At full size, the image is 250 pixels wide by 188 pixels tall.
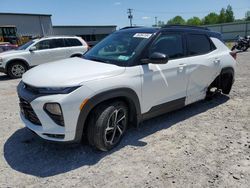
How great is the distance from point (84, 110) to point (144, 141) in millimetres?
1287

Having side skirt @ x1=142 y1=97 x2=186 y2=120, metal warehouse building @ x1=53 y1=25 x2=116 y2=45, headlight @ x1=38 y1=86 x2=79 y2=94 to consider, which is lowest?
side skirt @ x1=142 y1=97 x2=186 y2=120

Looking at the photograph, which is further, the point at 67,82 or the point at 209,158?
the point at 209,158

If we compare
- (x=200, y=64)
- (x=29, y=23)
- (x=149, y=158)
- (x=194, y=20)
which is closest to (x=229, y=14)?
(x=194, y=20)

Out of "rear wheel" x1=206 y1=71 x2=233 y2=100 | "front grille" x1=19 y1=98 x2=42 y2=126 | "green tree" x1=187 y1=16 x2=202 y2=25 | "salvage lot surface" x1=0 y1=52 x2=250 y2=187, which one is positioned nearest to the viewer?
"salvage lot surface" x1=0 y1=52 x2=250 y2=187

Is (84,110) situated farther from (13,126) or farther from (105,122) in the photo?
(13,126)

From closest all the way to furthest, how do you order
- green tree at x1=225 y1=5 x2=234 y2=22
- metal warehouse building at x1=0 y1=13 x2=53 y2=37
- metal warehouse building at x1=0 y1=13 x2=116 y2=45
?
metal warehouse building at x1=0 y1=13 x2=53 y2=37
metal warehouse building at x1=0 y1=13 x2=116 y2=45
green tree at x1=225 y1=5 x2=234 y2=22

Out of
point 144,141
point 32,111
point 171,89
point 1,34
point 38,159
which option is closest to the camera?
point 32,111

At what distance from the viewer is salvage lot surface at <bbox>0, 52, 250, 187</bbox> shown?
2814 mm

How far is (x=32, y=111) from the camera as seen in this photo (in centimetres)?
307

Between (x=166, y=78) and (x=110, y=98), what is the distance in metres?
1.14

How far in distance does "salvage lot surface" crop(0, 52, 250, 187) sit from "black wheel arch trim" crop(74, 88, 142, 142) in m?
0.45

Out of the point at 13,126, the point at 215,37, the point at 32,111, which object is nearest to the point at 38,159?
the point at 32,111

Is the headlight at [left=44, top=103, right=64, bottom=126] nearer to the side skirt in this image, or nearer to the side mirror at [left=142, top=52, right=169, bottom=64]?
the side skirt

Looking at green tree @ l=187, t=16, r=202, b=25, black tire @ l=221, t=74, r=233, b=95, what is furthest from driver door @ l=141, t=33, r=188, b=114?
green tree @ l=187, t=16, r=202, b=25
